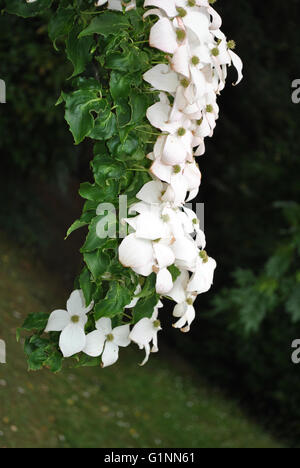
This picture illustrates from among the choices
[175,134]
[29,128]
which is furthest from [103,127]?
[29,128]

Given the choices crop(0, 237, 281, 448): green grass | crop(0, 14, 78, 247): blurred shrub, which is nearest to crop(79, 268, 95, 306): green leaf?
crop(0, 237, 281, 448): green grass

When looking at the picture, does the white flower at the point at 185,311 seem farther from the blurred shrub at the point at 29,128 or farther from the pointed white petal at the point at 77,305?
the blurred shrub at the point at 29,128

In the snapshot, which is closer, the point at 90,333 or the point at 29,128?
the point at 90,333

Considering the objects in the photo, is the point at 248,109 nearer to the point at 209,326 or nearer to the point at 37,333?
the point at 209,326

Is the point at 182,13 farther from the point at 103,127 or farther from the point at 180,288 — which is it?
the point at 180,288

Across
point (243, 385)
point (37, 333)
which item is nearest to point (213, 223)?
point (243, 385)

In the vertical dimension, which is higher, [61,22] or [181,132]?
[61,22]

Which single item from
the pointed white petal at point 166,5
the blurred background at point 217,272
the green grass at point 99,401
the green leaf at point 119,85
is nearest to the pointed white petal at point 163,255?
the green leaf at point 119,85

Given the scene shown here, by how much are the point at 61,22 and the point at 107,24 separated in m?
0.13

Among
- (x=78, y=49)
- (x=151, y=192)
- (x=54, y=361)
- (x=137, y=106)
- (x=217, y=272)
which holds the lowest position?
(x=54, y=361)

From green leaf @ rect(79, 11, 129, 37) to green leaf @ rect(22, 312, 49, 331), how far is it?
48 centimetres

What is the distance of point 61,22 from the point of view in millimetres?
985

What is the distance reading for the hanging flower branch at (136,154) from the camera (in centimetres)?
89
